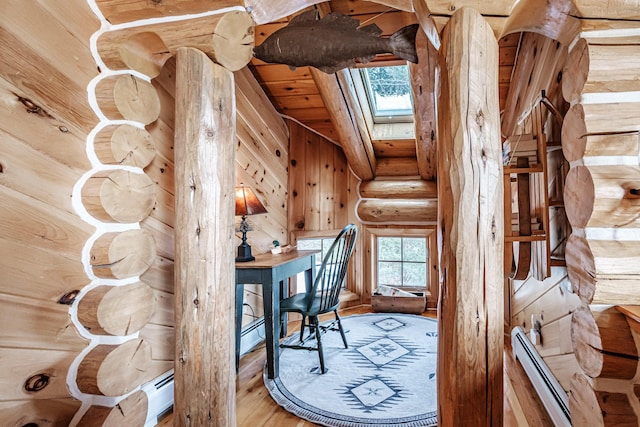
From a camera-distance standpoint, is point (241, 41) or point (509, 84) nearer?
point (241, 41)

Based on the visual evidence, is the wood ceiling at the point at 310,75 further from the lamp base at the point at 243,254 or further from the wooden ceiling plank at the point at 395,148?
the lamp base at the point at 243,254

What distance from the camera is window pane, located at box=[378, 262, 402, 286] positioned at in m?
4.51

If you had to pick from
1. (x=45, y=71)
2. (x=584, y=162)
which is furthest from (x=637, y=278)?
(x=45, y=71)

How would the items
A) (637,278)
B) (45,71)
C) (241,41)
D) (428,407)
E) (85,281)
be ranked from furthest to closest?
1. (428,407)
2. (241,41)
3. (85,281)
4. (45,71)
5. (637,278)

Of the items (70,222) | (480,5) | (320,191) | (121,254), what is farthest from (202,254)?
(320,191)

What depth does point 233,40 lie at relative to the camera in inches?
67.0

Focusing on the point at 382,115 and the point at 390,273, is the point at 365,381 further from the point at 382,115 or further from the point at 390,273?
the point at 382,115

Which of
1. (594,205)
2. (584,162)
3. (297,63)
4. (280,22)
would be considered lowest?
(594,205)

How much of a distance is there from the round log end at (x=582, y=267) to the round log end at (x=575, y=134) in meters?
0.31

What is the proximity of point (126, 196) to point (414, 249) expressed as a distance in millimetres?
3476

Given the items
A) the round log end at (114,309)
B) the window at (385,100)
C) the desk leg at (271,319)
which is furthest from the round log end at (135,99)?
the window at (385,100)

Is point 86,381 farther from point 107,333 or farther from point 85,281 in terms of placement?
point 85,281

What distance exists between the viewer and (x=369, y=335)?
3.37m

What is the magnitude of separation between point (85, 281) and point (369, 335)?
2.43 meters
